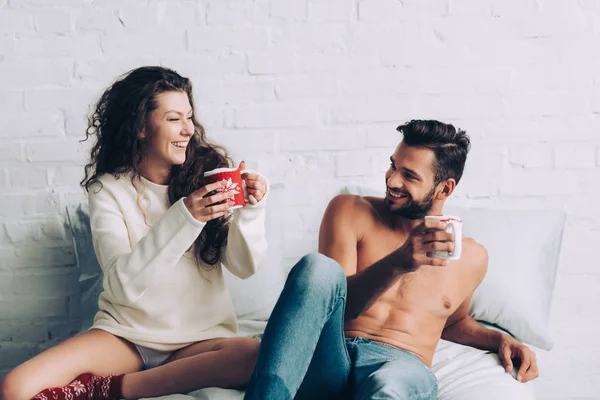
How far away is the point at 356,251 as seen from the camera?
190cm

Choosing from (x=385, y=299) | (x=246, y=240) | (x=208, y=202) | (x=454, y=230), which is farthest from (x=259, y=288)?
(x=454, y=230)

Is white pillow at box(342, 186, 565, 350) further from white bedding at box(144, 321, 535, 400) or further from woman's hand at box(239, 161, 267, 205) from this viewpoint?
woman's hand at box(239, 161, 267, 205)

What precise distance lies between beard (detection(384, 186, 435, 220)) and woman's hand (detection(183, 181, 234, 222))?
45 cm

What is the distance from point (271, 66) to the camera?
2.41m

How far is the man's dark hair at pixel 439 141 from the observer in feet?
6.26

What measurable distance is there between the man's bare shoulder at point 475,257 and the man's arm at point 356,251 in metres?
0.28

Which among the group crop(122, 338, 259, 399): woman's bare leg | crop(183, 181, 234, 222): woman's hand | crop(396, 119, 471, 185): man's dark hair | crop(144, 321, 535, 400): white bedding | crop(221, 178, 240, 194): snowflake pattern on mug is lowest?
crop(144, 321, 535, 400): white bedding

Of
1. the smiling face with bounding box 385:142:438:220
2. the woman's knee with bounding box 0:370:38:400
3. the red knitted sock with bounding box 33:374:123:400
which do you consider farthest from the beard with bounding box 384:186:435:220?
the woman's knee with bounding box 0:370:38:400

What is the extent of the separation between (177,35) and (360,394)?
135 cm

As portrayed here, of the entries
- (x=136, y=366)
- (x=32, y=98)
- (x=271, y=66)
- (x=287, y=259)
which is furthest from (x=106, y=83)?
(x=136, y=366)

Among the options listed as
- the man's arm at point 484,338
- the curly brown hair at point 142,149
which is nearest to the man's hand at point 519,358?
the man's arm at point 484,338

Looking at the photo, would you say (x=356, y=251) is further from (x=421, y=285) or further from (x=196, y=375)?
(x=196, y=375)

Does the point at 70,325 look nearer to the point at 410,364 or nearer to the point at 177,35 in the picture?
the point at 177,35

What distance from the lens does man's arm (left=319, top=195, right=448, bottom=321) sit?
153cm
